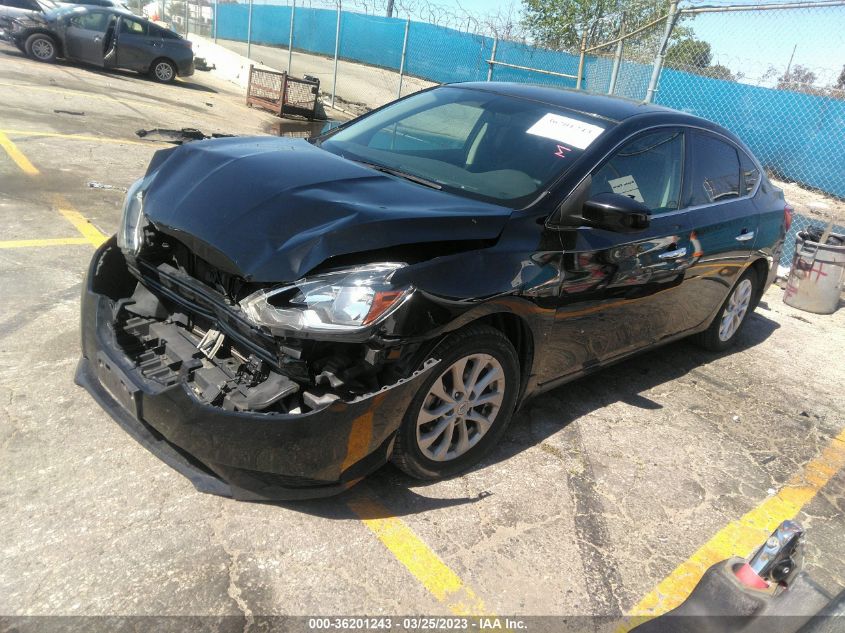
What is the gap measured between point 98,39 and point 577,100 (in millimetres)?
15538

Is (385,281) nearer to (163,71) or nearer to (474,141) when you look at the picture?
(474,141)

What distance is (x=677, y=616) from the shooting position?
1.93 meters

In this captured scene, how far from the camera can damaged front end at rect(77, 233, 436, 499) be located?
241 cm

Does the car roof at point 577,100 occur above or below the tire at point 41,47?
above

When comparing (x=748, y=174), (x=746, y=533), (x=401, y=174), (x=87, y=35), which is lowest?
(x=746, y=533)

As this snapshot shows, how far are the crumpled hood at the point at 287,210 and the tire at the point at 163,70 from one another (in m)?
15.7

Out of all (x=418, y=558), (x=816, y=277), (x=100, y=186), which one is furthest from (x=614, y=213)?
→ (x=100, y=186)

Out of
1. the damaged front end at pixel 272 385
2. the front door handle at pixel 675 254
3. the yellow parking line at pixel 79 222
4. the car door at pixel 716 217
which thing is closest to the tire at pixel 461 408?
the damaged front end at pixel 272 385

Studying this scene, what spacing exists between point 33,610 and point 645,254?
3.23 m

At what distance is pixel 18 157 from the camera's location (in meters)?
7.24

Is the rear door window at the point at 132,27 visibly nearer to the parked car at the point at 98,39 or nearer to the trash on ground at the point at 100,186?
the parked car at the point at 98,39

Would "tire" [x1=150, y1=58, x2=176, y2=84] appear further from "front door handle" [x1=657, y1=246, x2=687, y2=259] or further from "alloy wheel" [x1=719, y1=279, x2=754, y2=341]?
"front door handle" [x1=657, y1=246, x2=687, y2=259]

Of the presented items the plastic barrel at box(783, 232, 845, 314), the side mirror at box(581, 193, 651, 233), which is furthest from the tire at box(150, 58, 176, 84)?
the side mirror at box(581, 193, 651, 233)

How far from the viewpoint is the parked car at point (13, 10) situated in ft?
50.5
